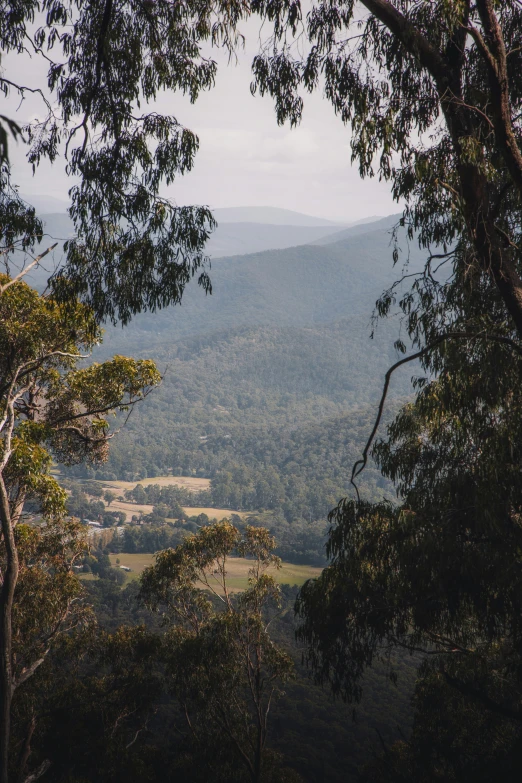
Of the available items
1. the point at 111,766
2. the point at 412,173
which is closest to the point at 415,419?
the point at 412,173

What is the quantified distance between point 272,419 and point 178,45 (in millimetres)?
104823

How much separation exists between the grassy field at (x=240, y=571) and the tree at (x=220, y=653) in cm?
2256

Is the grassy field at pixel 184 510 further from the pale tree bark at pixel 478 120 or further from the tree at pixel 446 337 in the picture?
the pale tree bark at pixel 478 120

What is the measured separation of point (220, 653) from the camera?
23.6 feet

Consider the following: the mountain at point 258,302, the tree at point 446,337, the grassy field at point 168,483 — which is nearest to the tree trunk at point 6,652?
the tree at point 446,337

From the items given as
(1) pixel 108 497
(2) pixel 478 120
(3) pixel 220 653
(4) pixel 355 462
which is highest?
(2) pixel 478 120

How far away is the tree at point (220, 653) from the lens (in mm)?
7176

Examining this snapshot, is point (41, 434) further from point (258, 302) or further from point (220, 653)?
point (258, 302)

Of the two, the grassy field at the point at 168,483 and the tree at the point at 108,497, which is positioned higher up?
the grassy field at the point at 168,483

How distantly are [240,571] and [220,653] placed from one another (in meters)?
30.8

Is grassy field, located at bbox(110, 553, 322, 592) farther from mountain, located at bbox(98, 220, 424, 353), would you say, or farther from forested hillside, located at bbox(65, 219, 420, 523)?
mountain, located at bbox(98, 220, 424, 353)

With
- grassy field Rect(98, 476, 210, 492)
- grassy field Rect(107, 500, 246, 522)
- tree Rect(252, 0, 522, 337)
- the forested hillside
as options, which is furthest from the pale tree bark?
grassy field Rect(98, 476, 210, 492)

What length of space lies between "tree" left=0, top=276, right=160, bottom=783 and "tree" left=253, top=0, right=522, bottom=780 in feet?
7.16

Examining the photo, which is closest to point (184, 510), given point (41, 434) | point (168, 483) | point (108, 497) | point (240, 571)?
point (108, 497)
